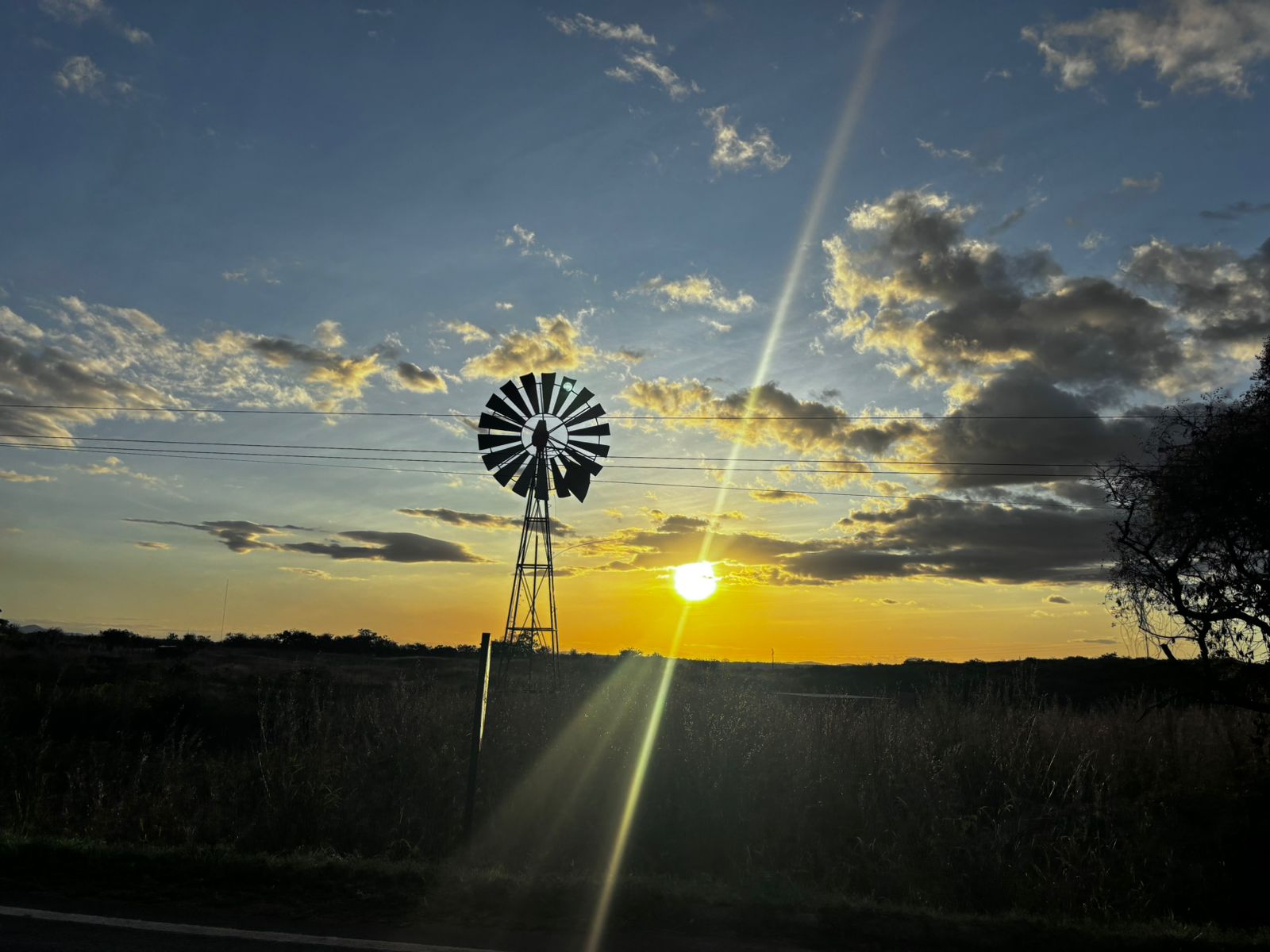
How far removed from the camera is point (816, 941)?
7.77m

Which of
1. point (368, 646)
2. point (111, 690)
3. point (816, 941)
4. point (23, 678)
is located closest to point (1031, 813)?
point (816, 941)

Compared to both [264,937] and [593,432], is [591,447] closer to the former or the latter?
[593,432]

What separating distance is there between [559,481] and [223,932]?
29747mm

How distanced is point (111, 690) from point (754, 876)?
25431mm

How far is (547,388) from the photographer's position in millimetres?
37062

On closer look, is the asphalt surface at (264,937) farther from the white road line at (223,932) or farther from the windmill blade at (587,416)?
the windmill blade at (587,416)

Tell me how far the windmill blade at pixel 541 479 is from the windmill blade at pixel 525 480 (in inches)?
4.1

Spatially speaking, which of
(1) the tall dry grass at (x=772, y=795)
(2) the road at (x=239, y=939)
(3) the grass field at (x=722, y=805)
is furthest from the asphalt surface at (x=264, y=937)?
(1) the tall dry grass at (x=772, y=795)

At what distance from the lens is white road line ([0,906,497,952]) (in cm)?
689

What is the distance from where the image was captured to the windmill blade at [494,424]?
36938 millimetres

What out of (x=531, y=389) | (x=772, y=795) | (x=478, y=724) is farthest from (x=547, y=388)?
(x=478, y=724)

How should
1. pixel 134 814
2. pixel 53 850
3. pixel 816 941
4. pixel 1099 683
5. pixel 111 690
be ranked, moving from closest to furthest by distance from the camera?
pixel 816 941, pixel 53 850, pixel 134 814, pixel 111 690, pixel 1099 683

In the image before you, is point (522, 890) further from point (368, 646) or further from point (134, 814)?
point (368, 646)

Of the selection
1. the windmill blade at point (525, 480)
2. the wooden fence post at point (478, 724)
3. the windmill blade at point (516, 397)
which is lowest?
the wooden fence post at point (478, 724)
